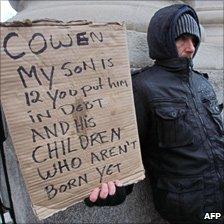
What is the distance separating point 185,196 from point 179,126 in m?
0.44

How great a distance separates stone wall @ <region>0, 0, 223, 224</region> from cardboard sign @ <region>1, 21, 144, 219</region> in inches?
31.4

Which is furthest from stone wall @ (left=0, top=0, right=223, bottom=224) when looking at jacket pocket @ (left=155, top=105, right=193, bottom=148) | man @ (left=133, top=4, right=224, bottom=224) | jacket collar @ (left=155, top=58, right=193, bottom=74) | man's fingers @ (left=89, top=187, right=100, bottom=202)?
man's fingers @ (left=89, top=187, right=100, bottom=202)

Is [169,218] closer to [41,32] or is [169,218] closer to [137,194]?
[137,194]

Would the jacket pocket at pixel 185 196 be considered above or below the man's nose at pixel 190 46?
below

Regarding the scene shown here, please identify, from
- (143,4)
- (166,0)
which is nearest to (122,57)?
(143,4)

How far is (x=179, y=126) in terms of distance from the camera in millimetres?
2514

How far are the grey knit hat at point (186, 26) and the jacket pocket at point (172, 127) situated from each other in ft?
1.57

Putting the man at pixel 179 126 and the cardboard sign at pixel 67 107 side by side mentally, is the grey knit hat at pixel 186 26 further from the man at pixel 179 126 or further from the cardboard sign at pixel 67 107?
the cardboard sign at pixel 67 107

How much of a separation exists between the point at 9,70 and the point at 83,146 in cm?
46

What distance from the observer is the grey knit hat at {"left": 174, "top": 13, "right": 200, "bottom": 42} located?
262 cm

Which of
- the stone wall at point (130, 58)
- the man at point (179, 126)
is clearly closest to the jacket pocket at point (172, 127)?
the man at point (179, 126)

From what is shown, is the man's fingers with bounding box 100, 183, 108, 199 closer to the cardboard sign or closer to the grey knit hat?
the cardboard sign

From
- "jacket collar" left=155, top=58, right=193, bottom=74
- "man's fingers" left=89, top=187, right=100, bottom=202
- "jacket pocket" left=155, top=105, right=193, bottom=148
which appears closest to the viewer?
"man's fingers" left=89, top=187, right=100, bottom=202

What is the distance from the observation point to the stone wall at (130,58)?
8.32 ft
